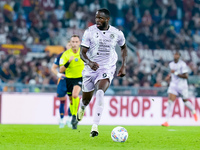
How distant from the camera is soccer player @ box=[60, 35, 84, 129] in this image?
1150 centimetres

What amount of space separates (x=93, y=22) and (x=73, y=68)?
448 inches

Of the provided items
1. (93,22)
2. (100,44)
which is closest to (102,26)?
(100,44)

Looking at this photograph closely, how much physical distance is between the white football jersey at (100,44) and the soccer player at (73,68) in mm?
3201

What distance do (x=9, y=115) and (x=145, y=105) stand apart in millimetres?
5047

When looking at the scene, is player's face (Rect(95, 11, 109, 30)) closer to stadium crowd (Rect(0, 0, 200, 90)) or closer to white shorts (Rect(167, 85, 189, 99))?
white shorts (Rect(167, 85, 189, 99))

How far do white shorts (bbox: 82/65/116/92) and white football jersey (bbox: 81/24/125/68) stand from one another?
0.10 meters

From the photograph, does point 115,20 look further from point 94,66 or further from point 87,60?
point 94,66

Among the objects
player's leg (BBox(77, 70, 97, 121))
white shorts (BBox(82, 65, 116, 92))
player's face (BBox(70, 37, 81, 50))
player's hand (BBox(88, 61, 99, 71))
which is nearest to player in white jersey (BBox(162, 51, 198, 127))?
player's face (BBox(70, 37, 81, 50))

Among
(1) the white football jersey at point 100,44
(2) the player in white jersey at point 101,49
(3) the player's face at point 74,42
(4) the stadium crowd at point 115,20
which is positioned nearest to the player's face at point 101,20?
(2) the player in white jersey at point 101,49

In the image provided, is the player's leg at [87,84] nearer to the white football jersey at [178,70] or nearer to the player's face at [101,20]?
the player's face at [101,20]

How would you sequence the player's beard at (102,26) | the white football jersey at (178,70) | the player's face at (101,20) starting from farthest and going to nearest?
the white football jersey at (178,70)
the player's beard at (102,26)
the player's face at (101,20)

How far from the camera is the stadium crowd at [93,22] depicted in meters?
18.0

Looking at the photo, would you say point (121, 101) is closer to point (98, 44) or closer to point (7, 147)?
point (98, 44)

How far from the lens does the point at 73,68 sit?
11688 millimetres
